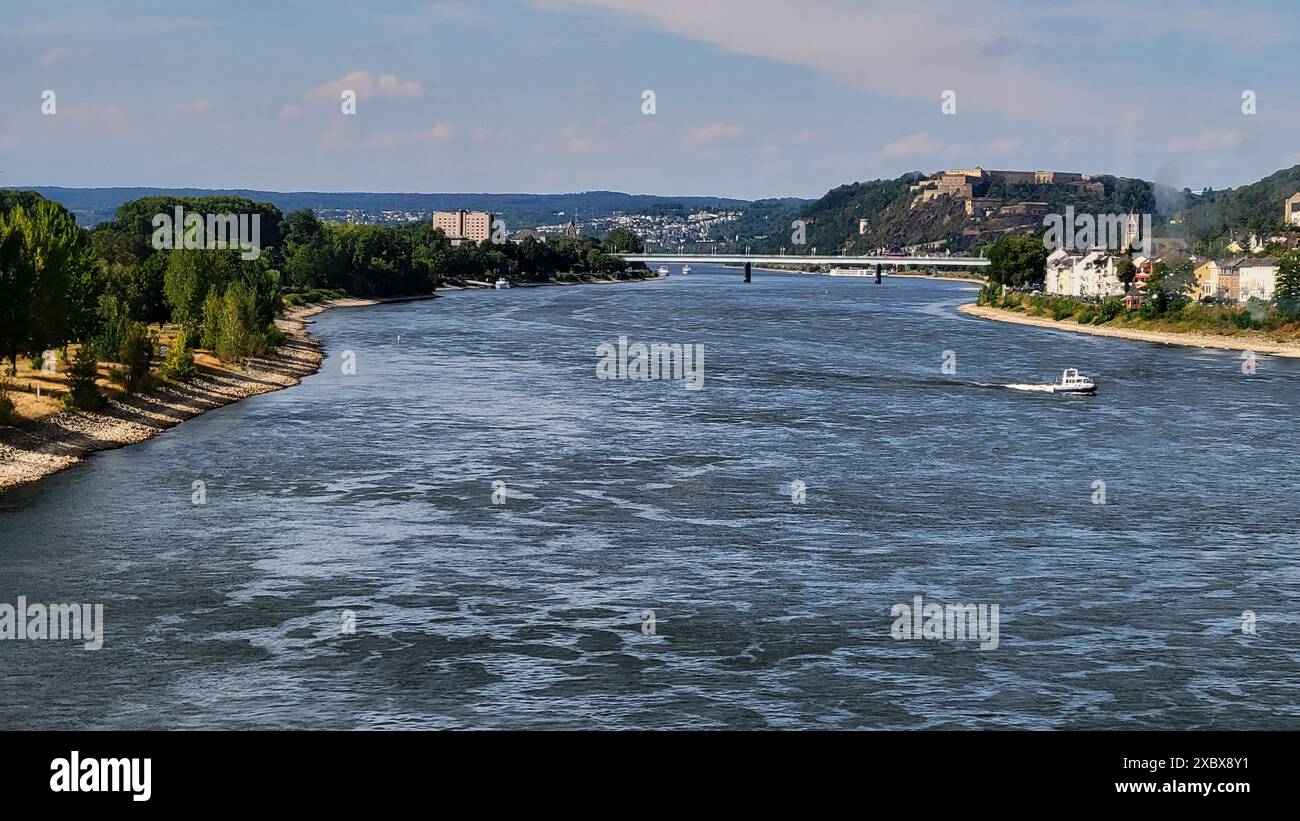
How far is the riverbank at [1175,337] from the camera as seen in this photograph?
398 ft

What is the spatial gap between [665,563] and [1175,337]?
10284 cm

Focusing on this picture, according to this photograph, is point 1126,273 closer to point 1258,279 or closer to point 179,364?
point 1258,279

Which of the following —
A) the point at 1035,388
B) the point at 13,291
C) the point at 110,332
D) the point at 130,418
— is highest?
the point at 13,291

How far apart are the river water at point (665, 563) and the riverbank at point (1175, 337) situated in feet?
145

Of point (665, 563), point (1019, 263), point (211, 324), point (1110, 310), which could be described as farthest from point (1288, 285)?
point (665, 563)

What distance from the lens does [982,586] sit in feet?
132

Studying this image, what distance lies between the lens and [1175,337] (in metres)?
134

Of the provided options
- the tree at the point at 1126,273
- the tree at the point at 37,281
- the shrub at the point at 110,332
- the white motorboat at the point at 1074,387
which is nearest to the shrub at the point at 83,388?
the tree at the point at 37,281

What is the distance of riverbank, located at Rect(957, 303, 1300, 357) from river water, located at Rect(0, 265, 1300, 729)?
44.2m

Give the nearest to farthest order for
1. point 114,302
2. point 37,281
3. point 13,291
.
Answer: point 13,291 < point 37,281 < point 114,302

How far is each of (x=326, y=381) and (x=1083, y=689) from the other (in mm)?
66244

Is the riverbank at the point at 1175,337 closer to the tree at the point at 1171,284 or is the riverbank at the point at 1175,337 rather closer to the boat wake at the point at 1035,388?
the tree at the point at 1171,284
